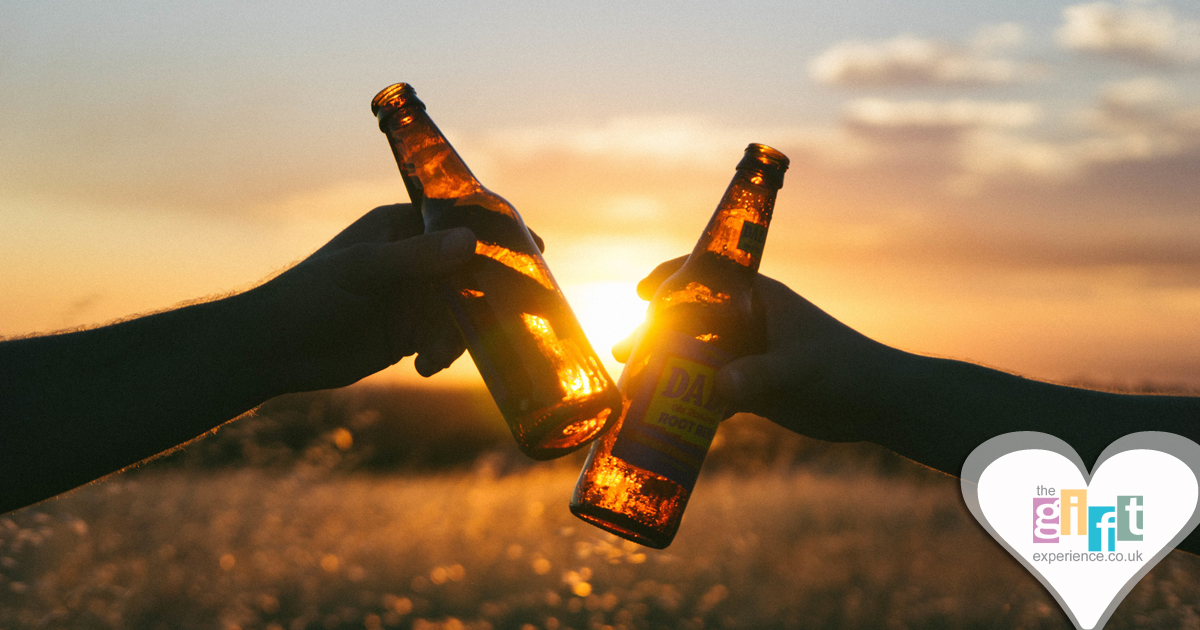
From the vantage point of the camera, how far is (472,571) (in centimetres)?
572

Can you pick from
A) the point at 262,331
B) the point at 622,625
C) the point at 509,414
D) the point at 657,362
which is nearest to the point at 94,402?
the point at 262,331

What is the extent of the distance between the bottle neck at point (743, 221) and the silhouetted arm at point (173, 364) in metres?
0.79

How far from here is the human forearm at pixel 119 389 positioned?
201 cm

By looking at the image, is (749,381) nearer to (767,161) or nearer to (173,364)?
(767,161)

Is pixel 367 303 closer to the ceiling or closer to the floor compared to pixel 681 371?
closer to the ceiling

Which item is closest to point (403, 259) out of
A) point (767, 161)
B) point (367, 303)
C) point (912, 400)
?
point (367, 303)

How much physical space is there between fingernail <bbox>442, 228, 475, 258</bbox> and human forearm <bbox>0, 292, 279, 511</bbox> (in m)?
0.60

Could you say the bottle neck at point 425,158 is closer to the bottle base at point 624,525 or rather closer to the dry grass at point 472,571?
the bottle base at point 624,525

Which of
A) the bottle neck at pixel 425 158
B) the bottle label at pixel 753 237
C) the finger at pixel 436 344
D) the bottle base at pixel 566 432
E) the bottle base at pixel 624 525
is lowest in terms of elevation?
the bottle base at pixel 624 525

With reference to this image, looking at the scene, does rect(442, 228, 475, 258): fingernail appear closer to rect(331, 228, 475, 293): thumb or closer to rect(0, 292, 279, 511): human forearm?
rect(331, 228, 475, 293): thumb

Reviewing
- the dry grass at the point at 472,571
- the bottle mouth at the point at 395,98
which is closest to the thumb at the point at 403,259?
the bottle mouth at the point at 395,98

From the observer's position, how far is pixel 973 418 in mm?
2320

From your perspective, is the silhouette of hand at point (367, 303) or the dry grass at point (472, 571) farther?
the dry grass at point (472, 571)

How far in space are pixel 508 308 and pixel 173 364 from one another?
97cm
